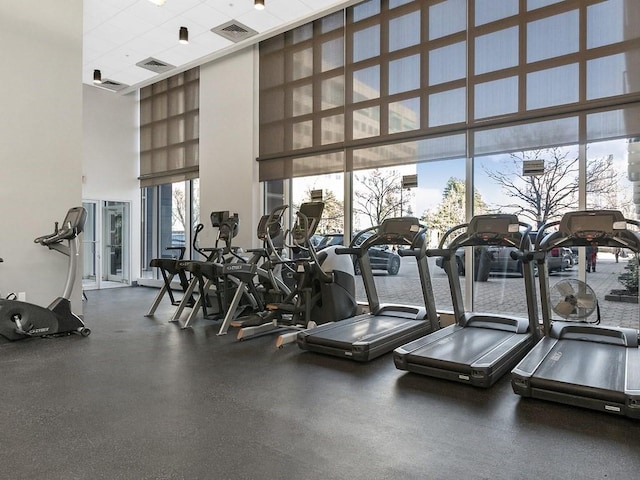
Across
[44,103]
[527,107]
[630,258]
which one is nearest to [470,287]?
[630,258]

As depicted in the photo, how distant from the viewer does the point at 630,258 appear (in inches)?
204

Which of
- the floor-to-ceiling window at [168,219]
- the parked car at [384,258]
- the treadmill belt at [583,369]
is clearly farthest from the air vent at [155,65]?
the treadmill belt at [583,369]

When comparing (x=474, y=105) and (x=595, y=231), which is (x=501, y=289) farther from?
(x=474, y=105)

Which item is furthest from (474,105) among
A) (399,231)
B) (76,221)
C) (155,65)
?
(155,65)

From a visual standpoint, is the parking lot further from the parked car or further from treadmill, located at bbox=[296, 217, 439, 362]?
treadmill, located at bbox=[296, 217, 439, 362]

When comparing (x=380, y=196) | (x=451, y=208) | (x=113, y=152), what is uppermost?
(x=113, y=152)

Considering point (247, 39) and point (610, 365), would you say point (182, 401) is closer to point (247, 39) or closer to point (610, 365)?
point (610, 365)

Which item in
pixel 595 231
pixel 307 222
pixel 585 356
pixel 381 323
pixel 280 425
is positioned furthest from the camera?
pixel 307 222

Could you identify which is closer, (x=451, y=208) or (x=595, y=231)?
(x=595, y=231)

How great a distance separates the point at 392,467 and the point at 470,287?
4.18 meters

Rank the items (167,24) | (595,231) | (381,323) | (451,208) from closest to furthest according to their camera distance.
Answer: (595,231) → (381,323) → (451,208) → (167,24)

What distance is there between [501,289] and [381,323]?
2054 mm

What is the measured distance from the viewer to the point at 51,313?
17.6 feet

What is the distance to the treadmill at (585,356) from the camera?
3045mm
